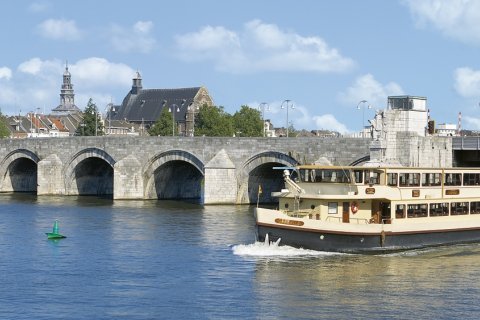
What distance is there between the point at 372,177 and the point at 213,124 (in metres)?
103

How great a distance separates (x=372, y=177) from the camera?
170 ft

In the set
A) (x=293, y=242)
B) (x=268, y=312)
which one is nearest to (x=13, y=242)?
(x=293, y=242)

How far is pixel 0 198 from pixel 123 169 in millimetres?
16362

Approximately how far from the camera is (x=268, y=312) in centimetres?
3675

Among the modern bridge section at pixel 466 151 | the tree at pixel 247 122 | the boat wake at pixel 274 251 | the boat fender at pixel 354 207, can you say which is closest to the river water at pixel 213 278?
the boat wake at pixel 274 251

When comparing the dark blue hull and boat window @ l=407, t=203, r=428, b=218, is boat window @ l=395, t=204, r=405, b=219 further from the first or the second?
the dark blue hull

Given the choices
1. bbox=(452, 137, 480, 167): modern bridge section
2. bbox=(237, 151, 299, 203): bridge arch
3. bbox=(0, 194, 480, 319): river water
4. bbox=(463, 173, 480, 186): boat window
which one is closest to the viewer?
bbox=(0, 194, 480, 319): river water

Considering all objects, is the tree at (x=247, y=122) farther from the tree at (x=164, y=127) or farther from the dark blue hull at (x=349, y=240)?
the dark blue hull at (x=349, y=240)

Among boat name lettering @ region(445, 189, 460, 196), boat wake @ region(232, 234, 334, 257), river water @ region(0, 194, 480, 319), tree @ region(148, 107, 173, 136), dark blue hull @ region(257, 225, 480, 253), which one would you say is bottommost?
river water @ region(0, 194, 480, 319)

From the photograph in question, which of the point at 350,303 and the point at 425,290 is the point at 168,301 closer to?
the point at 350,303

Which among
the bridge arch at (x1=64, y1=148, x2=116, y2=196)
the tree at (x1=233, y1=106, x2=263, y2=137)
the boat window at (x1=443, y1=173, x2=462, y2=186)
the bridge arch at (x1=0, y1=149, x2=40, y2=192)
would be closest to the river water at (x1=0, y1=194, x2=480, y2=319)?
the boat window at (x1=443, y1=173, x2=462, y2=186)

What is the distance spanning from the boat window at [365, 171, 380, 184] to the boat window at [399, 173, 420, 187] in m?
1.63

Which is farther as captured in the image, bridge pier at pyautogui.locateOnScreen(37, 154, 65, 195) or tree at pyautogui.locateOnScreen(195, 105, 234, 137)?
tree at pyautogui.locateOnScreen(195, 105, 234, 137)

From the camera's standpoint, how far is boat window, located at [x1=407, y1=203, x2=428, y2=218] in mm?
52625
